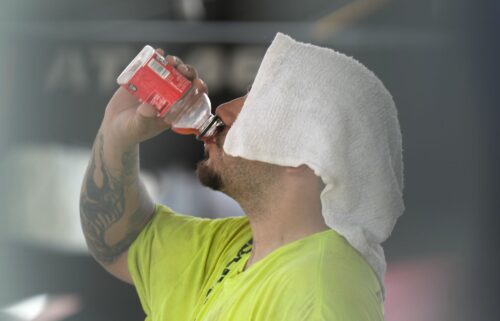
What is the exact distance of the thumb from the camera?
1.99 metres

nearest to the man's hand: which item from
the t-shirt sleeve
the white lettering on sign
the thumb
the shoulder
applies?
the thumb

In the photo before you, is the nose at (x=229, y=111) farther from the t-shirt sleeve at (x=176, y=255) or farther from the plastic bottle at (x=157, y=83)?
the t-shirt sleeve at (x=176, y=255)

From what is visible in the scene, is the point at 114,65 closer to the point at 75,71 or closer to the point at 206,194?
the point at 75,71

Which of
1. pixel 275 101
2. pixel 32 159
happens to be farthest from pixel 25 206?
pixel 275 101

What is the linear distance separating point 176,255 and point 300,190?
1.33 feet

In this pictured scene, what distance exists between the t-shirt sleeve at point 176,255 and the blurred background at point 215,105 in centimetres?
99

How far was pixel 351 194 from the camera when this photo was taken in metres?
1.80

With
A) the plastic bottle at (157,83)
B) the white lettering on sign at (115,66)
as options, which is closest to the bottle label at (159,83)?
the plastic bottle at (157,83)

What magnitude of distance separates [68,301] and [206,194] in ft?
2.04

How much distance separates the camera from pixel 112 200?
2223 millimetres

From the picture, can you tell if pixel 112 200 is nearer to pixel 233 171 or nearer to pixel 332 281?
pixel 233 171

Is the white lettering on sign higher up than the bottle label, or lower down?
lower down

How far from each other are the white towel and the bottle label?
5.8 inches

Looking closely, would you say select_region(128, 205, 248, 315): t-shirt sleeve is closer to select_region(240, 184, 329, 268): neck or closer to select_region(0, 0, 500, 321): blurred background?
select_region(240, 184, 329, 268): neck
